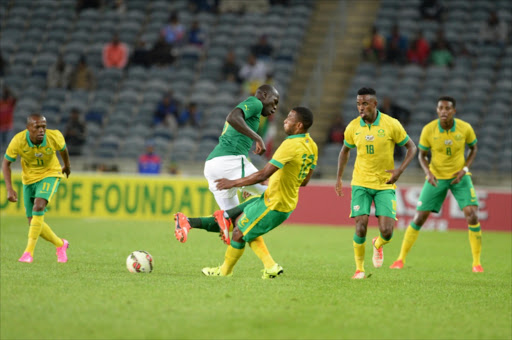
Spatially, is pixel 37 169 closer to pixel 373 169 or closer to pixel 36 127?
pixel 36 127

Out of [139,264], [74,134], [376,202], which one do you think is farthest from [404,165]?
[74,134]

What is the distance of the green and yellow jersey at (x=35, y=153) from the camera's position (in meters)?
10.6

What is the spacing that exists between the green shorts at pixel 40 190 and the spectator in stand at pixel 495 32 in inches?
688

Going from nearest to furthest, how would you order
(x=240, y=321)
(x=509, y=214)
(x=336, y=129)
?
(x=240, y=321), (x=509, y=214), (x=336, y=129)

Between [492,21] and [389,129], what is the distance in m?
16.0

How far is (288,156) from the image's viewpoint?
332 inches

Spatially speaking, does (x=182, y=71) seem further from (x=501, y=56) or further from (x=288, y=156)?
(x=288, y=156)

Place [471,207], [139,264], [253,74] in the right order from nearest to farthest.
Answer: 1. [139,264]
2. [471,207]
3. [253,74]

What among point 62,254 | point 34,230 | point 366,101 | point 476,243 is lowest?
point 62,254

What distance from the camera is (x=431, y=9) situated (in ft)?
82.1

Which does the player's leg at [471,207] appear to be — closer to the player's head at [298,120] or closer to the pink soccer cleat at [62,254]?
the player's head at [298,120]

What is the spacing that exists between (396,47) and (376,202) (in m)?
15.2

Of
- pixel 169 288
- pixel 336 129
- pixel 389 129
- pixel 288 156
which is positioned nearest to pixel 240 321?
pixel 169 288

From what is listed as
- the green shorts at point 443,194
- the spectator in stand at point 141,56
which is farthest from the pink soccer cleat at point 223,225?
the spectator in stand at point 141,56
